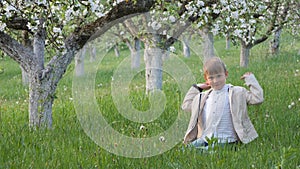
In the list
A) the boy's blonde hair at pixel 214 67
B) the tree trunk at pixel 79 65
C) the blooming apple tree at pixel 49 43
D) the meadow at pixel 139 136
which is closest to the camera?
the meadow at pixel 139 136

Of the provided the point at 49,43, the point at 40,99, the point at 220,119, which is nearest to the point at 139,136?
the point at 220,119

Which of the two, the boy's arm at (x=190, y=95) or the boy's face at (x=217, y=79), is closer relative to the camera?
the boy's face at (x=217, y=79)

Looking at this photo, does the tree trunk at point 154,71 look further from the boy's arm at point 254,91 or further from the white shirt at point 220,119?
the boy's arm at point 254,91

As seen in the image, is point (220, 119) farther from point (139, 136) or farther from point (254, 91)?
point (139, 136)

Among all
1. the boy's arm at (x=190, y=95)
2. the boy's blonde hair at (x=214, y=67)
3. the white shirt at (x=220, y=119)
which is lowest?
the white shirt at (x=220, y=119)

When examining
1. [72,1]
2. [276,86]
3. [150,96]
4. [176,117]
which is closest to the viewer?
[72,1]

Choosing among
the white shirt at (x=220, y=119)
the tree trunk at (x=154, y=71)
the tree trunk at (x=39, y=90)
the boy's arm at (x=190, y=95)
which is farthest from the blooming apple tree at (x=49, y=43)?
the tree trunk at (x=154, y=71)

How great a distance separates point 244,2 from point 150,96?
2.82 metres

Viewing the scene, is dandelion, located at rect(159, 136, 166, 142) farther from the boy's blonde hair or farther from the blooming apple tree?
the blooming apple tree

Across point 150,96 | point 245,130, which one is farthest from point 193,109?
point 150,96

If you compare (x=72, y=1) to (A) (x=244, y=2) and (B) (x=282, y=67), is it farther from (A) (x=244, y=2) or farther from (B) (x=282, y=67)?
(B) (x=282, y=67)

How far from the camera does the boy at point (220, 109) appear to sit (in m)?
5.12

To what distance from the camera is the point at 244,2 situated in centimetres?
614

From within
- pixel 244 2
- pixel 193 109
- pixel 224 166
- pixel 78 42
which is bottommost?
pixel 224 166
